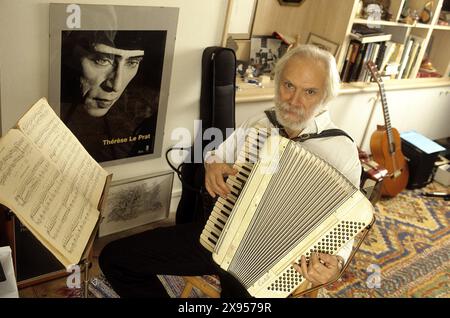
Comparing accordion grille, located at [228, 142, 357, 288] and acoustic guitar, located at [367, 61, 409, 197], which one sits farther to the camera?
acoustic guitar, located at [367, 61, 409, 197]

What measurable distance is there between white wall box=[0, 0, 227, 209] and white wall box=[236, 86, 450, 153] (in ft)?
1.36

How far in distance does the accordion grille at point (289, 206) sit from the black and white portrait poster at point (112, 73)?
0.88 metres

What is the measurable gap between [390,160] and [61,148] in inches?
90.5

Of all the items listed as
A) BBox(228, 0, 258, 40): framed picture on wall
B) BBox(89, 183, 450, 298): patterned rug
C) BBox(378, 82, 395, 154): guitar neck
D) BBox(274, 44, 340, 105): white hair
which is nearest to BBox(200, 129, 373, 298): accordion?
BBox(274, 44, 340, 105): white hair

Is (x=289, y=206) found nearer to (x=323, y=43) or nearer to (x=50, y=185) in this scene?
(x=50, y=185)

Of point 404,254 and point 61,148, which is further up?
point 61,148

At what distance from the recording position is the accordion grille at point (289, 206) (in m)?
1.28

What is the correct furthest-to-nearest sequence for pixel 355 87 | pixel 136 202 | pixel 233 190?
pixel 355 87 → pixel 136 202 → pixel 233 190

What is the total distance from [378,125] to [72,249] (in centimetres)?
245

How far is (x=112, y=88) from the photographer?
1.91 m

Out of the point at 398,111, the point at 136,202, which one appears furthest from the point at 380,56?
the point at 136,202

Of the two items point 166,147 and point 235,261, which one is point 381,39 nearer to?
point 166,147

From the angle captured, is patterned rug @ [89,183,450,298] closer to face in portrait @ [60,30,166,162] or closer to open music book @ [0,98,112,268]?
face in portrait @ [60,30,166,162]

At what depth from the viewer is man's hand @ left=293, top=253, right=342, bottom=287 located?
1290 mm
